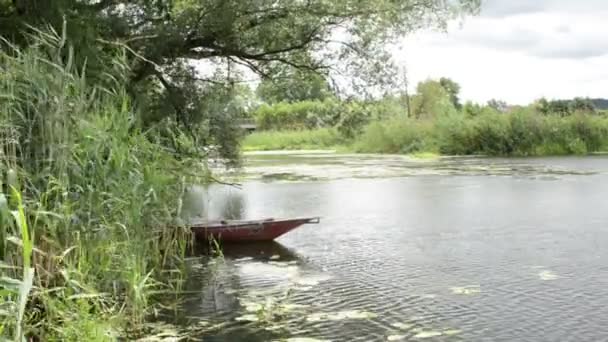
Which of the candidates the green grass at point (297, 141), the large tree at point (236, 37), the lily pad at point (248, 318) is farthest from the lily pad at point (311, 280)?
the green grass at point (297, 141)

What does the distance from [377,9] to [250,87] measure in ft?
14.0

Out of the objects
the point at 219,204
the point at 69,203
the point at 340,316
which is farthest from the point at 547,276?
the point at 219,204

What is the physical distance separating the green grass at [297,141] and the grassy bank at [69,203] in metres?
37.2

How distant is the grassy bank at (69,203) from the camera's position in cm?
418

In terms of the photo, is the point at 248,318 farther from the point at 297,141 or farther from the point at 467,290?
the point at 297,141

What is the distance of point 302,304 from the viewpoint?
6109mm

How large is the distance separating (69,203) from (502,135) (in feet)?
88.9

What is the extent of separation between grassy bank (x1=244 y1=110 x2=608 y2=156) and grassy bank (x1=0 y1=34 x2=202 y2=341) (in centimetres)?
2415

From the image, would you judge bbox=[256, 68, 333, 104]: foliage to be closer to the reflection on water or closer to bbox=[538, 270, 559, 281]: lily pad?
the reflection on water

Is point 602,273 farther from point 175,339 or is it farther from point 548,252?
point 175,339

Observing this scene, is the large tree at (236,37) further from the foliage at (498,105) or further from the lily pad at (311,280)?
the foliage at (498,105)

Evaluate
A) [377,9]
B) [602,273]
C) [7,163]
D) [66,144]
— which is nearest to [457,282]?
[602,273]

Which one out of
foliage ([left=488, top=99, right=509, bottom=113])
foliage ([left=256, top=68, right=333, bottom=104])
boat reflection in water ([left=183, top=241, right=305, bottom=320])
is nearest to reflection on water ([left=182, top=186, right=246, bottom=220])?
boat reflection in water ([left=183, top=241, right=305, bottom=320])

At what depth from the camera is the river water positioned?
544cm
